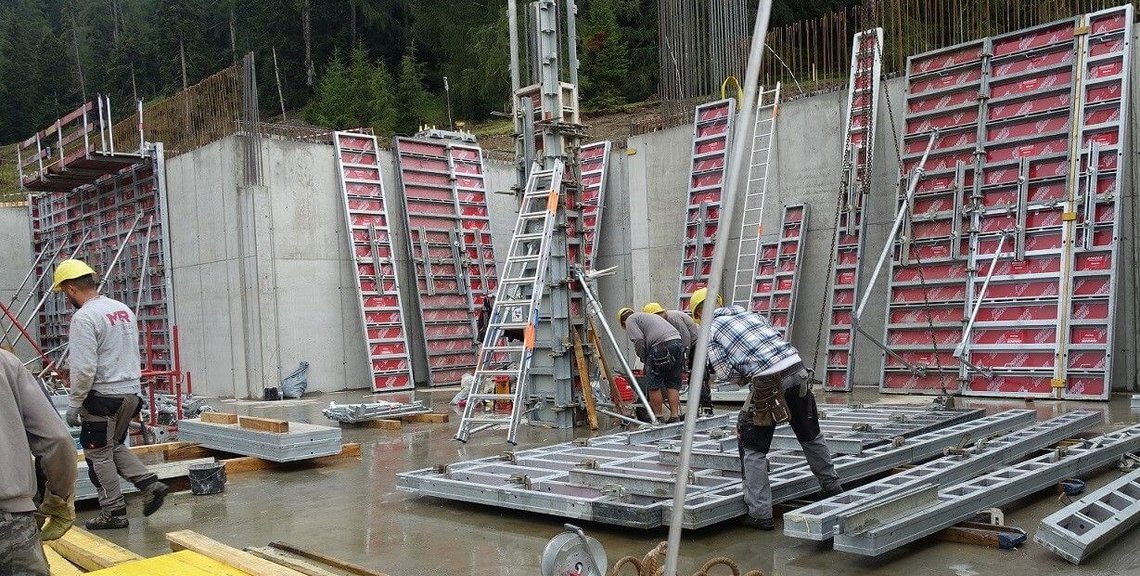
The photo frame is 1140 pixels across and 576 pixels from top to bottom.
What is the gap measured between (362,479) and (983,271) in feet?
26.5

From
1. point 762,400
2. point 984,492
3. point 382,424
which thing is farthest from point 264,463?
point 984,492

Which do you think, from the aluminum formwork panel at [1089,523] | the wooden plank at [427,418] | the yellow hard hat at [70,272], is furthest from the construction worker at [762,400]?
the wooden plank at [427,418]

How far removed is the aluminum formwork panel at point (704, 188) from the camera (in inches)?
569

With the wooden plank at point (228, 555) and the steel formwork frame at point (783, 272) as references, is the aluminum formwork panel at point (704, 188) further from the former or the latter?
the wooden plank at point (228, 555)

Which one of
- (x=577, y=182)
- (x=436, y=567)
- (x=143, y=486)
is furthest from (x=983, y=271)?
(x=143, y=486)

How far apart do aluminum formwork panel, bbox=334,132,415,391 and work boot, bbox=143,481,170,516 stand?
9176 millimetres

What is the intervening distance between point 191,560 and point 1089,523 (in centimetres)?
444

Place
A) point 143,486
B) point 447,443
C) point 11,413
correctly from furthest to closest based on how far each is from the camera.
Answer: point 447,443 → point 143,486 → point 11,413

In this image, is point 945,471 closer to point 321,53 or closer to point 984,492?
point 984,492

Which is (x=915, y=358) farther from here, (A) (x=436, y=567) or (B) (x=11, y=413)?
(B) (x=11, y=413)

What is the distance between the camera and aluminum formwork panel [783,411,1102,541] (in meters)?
4.81

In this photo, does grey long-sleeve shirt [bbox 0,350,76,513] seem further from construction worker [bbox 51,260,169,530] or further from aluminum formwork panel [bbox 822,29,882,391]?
aluminum formwork panel [bbox 822,29,882,391]

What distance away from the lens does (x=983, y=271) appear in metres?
11.4

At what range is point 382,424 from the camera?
10953 mm
